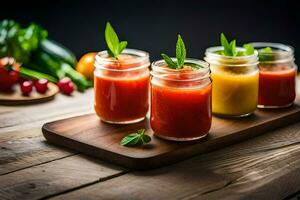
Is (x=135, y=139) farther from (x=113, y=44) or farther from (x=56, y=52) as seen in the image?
(x=56, y=52)

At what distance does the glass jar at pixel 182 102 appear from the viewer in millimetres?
1701

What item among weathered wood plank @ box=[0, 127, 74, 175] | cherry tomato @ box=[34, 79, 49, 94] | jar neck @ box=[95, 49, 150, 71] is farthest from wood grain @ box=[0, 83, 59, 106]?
jar neck @ box=[95, 49, 150, 71]

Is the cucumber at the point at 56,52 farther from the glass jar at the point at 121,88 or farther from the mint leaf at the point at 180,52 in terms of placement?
the mint leaf at the point at 180,52

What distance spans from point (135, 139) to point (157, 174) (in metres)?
0.17

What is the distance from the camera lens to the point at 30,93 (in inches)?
96.3

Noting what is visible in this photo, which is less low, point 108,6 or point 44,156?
point 108,6

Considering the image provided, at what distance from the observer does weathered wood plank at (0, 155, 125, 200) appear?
1.43 metres

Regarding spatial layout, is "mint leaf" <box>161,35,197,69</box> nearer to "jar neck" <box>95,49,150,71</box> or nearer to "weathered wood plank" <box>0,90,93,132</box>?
"jar neck" <box>95,49,150,71</box>

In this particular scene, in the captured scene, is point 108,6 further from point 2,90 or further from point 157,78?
point 157,78

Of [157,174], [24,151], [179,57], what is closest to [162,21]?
[179,57]

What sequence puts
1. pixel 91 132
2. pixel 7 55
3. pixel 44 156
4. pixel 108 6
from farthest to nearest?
pixel 108 6
pixel 7 55
pixel 91 132
pixel 44 156

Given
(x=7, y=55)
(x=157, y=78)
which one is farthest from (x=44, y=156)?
(x=7, y=55)

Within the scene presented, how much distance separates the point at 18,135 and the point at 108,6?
1707 mm

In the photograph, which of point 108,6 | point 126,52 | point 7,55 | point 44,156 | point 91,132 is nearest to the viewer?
point 44,156
